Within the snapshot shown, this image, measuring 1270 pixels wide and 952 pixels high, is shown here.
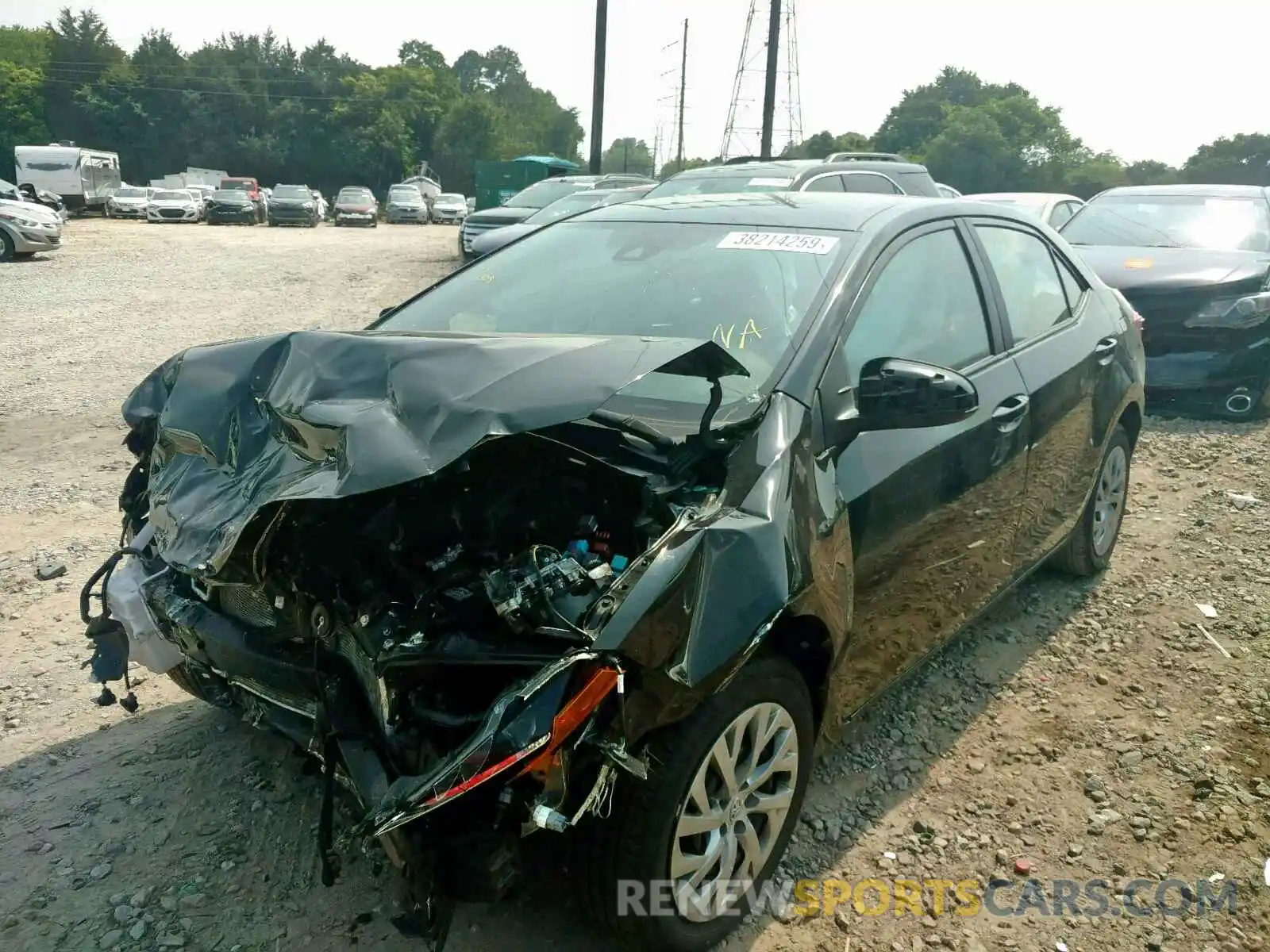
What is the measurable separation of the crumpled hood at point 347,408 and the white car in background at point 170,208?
36294mm

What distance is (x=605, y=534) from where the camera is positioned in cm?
241

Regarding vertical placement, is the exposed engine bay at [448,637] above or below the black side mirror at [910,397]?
below

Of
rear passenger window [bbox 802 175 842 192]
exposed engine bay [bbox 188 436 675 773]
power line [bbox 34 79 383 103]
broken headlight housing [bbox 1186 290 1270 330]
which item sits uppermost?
power line [bbox 34 79 383 103]

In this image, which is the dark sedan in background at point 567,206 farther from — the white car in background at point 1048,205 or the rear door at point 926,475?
the rear door at point 926,475

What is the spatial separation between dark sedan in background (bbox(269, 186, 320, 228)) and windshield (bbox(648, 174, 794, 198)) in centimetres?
2713

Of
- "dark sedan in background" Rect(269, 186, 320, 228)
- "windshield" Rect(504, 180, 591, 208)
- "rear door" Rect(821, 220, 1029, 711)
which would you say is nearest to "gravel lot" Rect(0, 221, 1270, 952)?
"rear door" Rect(821, 220, 1029, 711)

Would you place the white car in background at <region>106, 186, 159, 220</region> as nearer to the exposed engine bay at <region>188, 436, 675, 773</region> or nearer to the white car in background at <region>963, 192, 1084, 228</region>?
the white car in background at <region>963, 192, 1084, 228</region>

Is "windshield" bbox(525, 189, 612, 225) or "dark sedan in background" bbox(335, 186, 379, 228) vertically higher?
"windshield" bbox(525, 189, 612, 225)

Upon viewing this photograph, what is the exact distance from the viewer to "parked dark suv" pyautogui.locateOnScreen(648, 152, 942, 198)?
31.1 feet

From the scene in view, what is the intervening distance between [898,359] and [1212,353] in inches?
249

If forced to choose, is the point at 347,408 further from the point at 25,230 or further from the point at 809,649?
the point at 25,230

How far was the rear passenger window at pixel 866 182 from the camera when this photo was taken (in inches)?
390

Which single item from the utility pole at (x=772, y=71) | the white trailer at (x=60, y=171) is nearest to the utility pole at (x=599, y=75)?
the utility pole at (x=772, y=71)

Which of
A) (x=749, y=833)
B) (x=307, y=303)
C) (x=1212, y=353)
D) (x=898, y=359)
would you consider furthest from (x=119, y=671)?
(x=307, y=303)
